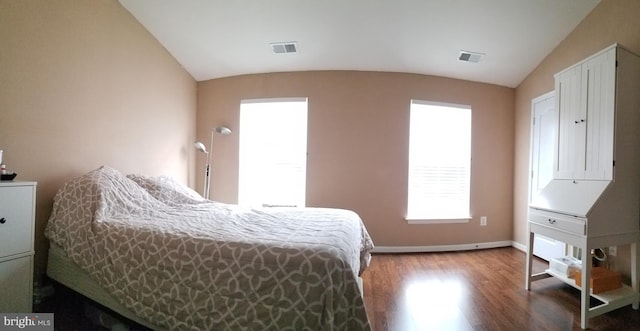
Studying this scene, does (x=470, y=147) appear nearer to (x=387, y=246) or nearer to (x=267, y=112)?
(x=387, y=246)

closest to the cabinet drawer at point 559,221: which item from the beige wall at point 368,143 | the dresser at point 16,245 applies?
the beige wall at point 368,143

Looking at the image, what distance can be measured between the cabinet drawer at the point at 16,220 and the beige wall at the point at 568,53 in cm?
460

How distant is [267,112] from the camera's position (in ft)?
10.6

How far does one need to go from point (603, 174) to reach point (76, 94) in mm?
4273

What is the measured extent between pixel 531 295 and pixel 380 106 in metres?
2.40

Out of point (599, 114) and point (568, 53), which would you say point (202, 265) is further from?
point (568, 53)

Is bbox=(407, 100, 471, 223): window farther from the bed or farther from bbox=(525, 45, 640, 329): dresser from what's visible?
the bed

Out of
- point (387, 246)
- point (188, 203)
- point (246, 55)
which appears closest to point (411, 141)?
point (387, 246)

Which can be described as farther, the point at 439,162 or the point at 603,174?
the point at 439,162

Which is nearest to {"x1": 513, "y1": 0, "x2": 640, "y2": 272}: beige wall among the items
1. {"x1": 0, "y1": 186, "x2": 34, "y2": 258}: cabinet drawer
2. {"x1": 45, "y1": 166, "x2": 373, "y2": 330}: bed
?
{"x1": 45, "y1": 166, "x2": 373, "y2": 330}: bed

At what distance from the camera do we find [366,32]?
2547 millimetres

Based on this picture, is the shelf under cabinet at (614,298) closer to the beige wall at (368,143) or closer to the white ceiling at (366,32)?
the beige wall at (368,143)

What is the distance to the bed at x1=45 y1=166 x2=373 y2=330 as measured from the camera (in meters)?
1.03
